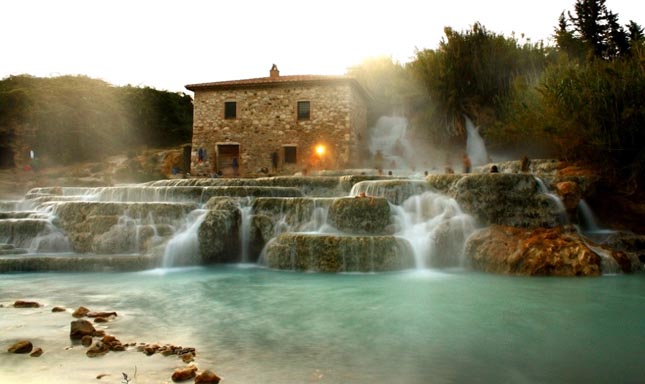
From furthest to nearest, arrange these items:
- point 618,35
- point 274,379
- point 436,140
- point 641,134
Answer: point 618,35
point 436,140
point 641,134
point 274,379

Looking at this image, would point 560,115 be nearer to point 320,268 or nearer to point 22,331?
point 320,268

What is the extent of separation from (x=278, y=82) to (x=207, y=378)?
21391 millimetres

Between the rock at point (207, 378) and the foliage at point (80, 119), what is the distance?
90.1 feet

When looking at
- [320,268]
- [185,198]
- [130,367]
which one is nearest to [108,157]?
[185,198]

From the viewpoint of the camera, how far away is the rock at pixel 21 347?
4062mm

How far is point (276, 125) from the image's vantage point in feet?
78.8

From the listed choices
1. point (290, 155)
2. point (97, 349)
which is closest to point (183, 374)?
point (97, 349)

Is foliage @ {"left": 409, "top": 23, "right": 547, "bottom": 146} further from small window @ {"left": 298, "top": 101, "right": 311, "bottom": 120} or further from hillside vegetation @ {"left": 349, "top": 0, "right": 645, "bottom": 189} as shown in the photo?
small window @ {"left": 298, "top": 101, "right": 311, "bottom": 120}

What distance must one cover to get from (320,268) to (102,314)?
15.3ft

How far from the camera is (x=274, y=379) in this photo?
3545 mm

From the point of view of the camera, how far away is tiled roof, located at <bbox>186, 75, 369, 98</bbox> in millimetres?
22977

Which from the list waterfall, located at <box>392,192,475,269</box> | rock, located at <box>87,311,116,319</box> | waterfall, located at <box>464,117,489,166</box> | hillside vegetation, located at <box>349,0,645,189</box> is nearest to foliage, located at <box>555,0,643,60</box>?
hillside vegetation, located at <box>349,0,645,189</box>

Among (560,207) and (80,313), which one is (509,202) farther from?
(80,313)

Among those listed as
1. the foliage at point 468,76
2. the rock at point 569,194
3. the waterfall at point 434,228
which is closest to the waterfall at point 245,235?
the waterfall at point 434,228
